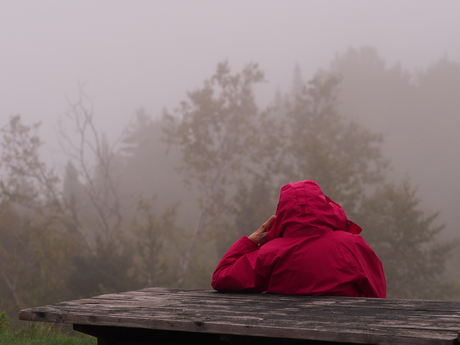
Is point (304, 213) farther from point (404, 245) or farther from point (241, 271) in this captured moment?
point (404, 245)

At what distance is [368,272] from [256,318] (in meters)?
1.19

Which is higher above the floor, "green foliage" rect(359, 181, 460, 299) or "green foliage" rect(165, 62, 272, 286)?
"green foliage" rect(165, 62, 272, 286)

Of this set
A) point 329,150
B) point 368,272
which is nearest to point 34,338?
point 368,272

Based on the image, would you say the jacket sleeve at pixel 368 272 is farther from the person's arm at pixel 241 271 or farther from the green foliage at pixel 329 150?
the green foliage at pixel 329 150

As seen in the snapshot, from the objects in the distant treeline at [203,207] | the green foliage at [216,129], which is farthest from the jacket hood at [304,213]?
the green foliage at [216,129]

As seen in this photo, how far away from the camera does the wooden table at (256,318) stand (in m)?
1.71

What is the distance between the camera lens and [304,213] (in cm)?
292

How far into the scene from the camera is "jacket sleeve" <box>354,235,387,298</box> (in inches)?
111

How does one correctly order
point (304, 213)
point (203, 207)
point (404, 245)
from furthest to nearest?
point (203, 207), point (404, 245), point (304, 213)

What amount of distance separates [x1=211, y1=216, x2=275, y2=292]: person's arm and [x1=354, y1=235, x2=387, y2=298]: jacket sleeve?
620 millimetres

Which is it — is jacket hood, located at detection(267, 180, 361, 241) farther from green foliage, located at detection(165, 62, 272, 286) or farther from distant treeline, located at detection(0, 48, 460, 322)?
green foliage, located at detection(165, 62, 272, 286)

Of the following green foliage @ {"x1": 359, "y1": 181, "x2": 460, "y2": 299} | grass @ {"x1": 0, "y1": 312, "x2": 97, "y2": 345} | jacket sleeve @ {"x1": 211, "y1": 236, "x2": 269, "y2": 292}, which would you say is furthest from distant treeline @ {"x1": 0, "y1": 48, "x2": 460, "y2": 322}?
jacket sleeve @ {"x1": 211, "y1": 236, "x2": 269, "y2": 292}

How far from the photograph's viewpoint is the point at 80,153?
2628 cm

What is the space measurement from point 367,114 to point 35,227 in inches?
2486
